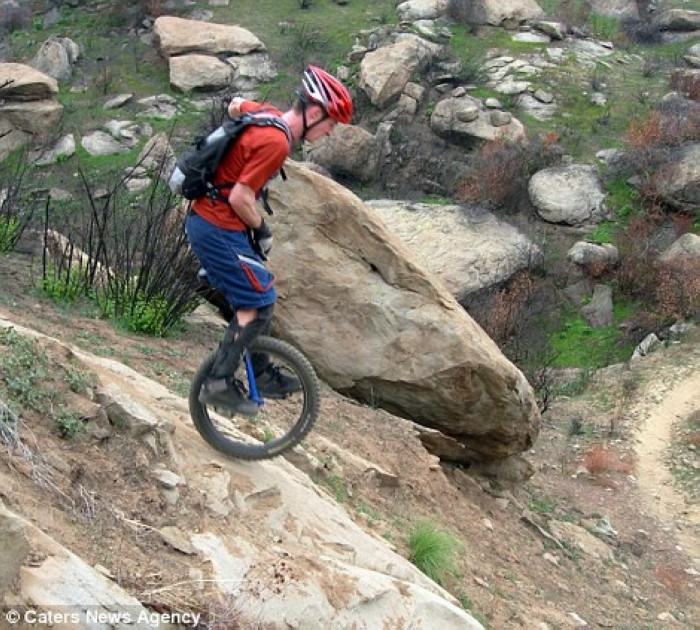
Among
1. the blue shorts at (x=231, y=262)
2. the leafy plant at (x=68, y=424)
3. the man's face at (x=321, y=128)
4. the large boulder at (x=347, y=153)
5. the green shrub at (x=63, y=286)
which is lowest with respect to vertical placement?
the large boulder at (x=347, y=153)

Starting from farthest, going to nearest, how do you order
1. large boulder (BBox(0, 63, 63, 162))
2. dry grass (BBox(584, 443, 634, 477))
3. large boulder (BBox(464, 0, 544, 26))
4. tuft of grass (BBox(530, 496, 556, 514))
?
large boulder (BBox(464, 0, 544, 26)) < large boulder (BBox(0, 63, 63, 162)) < dry grass (BBox(584, 443, 634, 477)) < tuft of grass (BBox(530, 496, 556, 514))

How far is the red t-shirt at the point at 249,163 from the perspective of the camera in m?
4.14

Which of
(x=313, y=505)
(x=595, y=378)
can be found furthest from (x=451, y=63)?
(x=313, y=505)

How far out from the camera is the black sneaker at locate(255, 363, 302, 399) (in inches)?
188

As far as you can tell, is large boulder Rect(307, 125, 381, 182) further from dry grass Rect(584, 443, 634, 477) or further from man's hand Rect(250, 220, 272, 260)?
man's hand Rect(250, 220, 272, 260)

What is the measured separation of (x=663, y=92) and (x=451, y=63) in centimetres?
495

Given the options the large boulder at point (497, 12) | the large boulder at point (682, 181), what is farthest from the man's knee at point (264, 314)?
the large boulder at point (497, 12)

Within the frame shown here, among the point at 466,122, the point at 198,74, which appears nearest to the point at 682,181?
the point at 466,122

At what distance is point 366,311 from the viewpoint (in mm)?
7992

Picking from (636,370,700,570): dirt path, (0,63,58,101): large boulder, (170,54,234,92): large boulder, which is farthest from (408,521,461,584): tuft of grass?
(170,54,234,92): large boulder

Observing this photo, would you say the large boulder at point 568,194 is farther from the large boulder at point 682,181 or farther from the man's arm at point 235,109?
the man's arm at point 235,109

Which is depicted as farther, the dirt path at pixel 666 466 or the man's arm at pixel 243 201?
the dirt path at pixel 666 466

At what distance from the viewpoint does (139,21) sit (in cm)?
2434

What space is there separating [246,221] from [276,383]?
3.02ft
